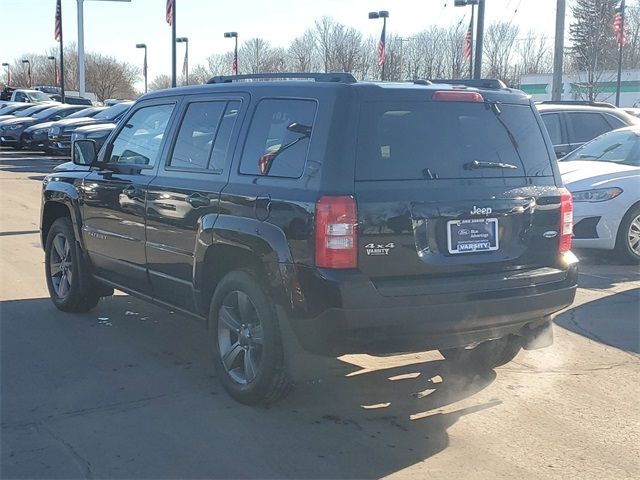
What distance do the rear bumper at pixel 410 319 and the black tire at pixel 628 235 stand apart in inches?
200

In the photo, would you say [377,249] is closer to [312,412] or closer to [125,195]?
[312,412]

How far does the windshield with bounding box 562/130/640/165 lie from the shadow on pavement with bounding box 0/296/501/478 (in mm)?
5575

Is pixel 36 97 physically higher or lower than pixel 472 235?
higher

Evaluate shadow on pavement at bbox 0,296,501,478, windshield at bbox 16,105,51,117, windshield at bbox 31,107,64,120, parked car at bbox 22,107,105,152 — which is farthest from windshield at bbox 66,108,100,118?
shadow on pavement at bbox 0,296,501,478

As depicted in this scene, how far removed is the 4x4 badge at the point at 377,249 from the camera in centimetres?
400

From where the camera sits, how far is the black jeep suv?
402 centimetres

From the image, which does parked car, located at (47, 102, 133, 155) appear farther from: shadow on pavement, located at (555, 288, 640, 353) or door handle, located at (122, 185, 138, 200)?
shadow on pavement, located at (555, 288, 640, 353)

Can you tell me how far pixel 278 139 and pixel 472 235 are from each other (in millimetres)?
1242

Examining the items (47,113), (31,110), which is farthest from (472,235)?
(31,110)

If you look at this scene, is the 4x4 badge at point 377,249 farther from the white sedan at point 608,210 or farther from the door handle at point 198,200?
the white sedan at point 608,210

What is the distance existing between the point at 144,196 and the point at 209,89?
91cm

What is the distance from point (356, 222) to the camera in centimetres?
397

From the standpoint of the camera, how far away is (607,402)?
15.9ft

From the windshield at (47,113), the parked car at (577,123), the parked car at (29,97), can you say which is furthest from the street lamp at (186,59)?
the parked car at (577,123)
